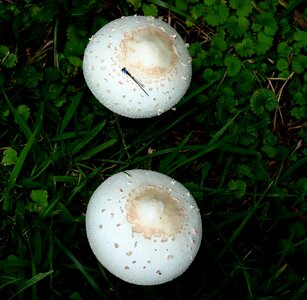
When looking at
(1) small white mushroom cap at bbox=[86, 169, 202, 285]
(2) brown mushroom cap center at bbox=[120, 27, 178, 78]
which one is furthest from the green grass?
(2) brown mushroom cap center at bbox=[120, 27, 178, 78]

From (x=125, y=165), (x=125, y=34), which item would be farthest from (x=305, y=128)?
(x=125, y=34)

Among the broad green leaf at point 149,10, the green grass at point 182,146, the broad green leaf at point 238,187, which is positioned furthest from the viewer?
the broad green leaf at point 149,10

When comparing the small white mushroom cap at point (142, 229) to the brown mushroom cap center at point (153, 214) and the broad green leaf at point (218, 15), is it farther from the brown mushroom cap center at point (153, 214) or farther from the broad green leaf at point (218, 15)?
the broad green leaf at point (218, 15)

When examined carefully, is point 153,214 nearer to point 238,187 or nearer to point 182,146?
point 182,146

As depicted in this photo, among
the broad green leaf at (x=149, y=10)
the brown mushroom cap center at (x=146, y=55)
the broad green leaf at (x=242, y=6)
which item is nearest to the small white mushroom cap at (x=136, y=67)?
the brown mushroom cap center at (x=146, y=55)

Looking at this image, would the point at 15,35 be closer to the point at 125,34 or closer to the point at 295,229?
the point at 125,34

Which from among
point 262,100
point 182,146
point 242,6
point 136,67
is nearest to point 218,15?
point 242,6

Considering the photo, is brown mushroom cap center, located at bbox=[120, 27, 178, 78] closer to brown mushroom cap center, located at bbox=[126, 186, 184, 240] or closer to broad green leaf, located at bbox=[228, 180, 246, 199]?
brown mushroom cap center, located at bbox=[126, 186, 184, 240]

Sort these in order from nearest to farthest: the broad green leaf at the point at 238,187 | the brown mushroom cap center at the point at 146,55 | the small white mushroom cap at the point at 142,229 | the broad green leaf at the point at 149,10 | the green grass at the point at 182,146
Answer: the small white mushroom cap at the point at 142,229 → the brown mushroom cap center at the point at 146,55 → the green grass at the point at 182,146 → the broad green leaf at the point at 238,187 → the broad green leaf at the point at 149,10
